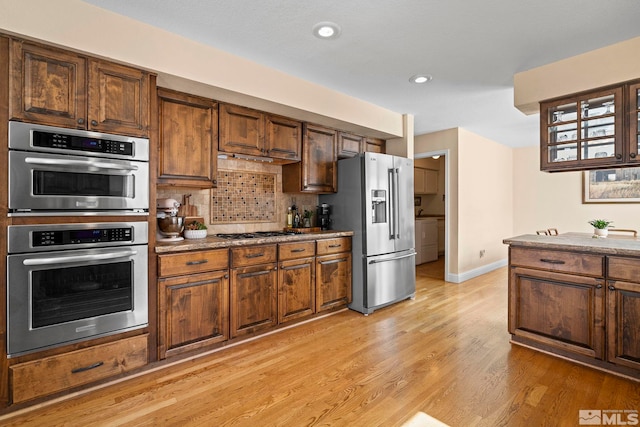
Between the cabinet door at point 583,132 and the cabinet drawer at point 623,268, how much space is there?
2.91 feet

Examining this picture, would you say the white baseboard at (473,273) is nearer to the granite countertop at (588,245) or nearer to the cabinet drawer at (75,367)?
the granite countertop at (588,245)

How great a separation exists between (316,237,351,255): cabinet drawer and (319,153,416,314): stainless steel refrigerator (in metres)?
0.10

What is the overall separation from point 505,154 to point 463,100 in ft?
10.9

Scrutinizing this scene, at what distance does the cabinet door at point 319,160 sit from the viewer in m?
3.65

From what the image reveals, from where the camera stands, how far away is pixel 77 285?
2109mm

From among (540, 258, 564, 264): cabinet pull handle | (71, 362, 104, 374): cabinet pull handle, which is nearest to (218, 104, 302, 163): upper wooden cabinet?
(71, 362, 104, 374): cabinet pull handle

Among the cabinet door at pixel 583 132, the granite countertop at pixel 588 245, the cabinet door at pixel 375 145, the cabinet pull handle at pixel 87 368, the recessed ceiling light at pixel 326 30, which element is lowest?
the cabinet pull handle at pixel 87 368

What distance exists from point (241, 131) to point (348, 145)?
1.53 m

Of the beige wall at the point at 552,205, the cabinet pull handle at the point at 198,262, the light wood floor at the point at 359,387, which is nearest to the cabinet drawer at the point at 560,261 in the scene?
the light wood floor at the point at 359,387

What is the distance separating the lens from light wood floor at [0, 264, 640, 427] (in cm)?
187

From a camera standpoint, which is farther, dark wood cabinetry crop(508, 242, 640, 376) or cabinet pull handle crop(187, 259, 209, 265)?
cabinet pull handle crop(187, 259, 209, 265)

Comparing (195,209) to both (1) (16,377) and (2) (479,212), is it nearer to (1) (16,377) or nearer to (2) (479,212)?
(1) (16,377)

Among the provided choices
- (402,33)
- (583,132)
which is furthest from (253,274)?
(583,132)

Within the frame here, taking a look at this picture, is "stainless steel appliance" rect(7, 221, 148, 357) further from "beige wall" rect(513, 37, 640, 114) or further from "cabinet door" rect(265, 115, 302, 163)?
"beige wall" rect(513, 37, 640, 114)
